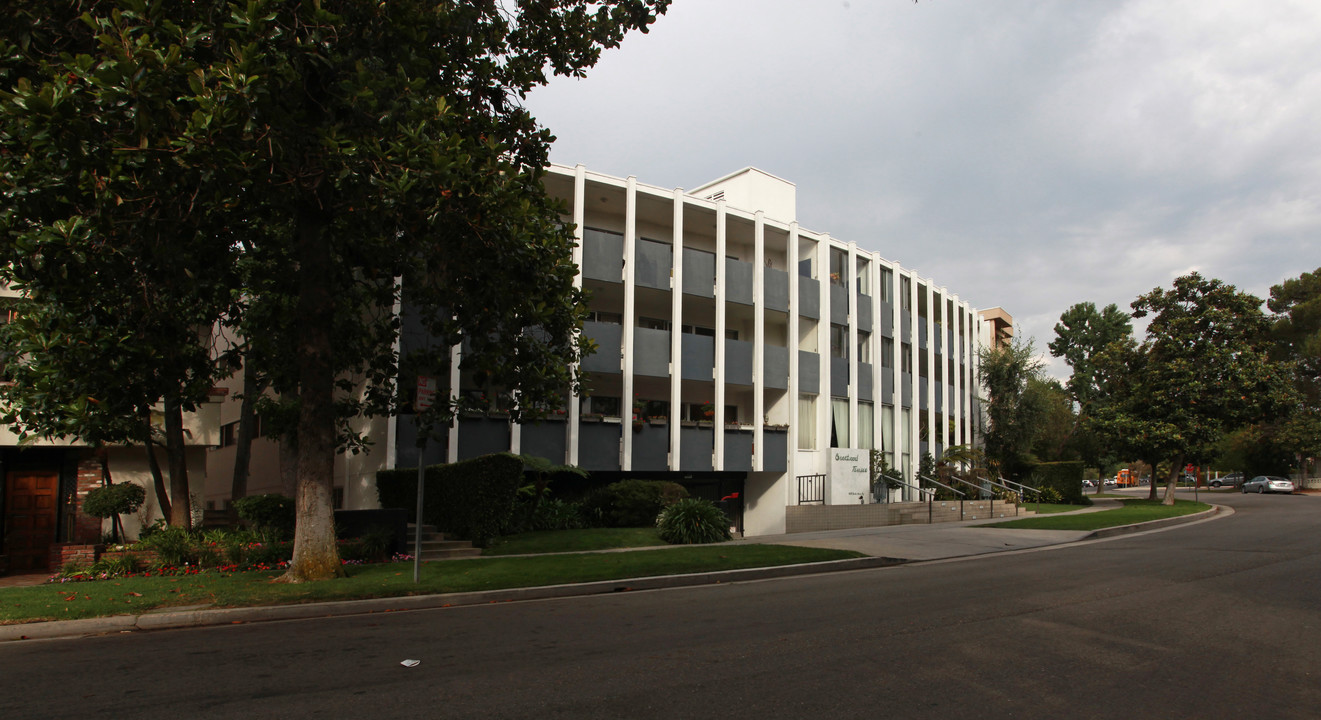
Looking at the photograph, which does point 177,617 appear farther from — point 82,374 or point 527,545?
point 527,545

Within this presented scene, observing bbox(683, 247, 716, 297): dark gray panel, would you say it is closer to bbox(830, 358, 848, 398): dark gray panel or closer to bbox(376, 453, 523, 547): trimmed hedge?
bbox(830, 358, 848, 398): dark gray panel

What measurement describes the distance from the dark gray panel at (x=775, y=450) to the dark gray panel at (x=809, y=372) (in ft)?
6.35

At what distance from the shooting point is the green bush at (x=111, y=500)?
15.3m

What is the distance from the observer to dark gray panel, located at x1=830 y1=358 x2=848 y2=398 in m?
28.2

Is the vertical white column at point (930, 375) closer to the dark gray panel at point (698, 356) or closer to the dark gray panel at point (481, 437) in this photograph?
the dark gray panel at point (698, 356)

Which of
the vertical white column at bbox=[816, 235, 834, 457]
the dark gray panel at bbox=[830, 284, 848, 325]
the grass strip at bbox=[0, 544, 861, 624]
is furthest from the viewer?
the dark gray panel at bbox=[830, 284, 848, 325]

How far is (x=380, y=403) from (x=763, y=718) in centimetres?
1050

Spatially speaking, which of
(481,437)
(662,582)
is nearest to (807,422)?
(481,437)

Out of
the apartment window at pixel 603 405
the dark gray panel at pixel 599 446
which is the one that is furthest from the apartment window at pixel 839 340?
the dark gray panel at pixel 599 446

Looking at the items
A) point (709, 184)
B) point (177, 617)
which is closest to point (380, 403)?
point (177, 617)

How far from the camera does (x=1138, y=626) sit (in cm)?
777

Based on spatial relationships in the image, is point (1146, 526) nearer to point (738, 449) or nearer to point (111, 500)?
point (738, 449)

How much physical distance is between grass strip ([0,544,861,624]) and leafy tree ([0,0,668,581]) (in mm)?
1024

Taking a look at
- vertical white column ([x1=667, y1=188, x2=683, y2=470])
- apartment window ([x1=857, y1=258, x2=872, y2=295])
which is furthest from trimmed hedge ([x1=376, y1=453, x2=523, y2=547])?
apartment window ([x1=857, y1=258, x2=872, y2=295])
